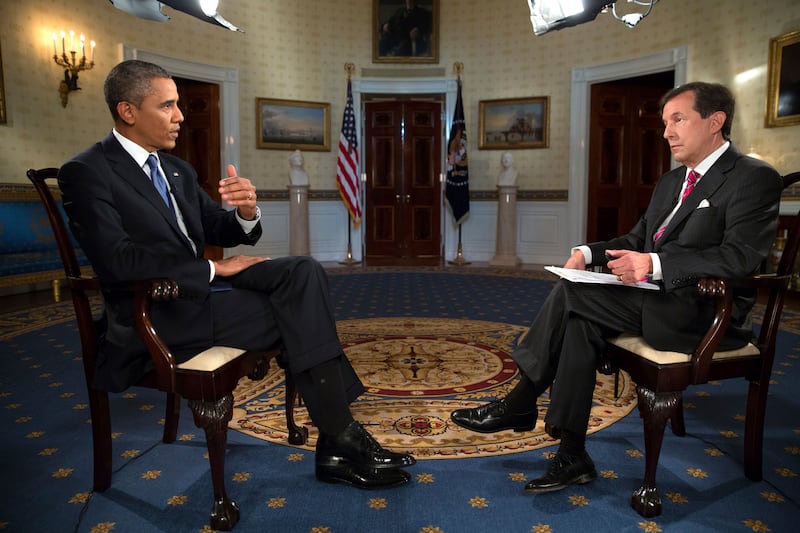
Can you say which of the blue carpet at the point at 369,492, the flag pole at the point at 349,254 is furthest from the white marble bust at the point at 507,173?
the blue carpet at the point at 369,492

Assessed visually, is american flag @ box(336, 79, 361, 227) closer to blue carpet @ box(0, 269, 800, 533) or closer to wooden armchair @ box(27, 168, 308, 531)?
blue carpet @ box(0, 269, 800, 533)

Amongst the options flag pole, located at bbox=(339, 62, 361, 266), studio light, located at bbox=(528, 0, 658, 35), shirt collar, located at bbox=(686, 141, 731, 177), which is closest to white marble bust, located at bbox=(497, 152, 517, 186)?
flag pole, located at bbox=(339, 62, 361, 266)

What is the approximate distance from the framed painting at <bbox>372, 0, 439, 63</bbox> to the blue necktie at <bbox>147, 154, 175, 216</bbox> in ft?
27.9

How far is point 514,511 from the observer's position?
6.32 feet

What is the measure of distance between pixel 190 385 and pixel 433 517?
886 millimetres

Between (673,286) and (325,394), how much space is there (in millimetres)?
1238

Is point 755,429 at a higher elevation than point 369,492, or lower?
higher

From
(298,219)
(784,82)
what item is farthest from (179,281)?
(298,219)

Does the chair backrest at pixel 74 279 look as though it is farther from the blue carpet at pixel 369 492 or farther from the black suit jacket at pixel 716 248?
the black suit jacket at pixel 716 248

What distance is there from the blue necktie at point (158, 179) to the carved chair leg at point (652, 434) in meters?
1.78

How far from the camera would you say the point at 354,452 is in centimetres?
206

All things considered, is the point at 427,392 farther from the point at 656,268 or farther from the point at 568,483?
the point at 656,268

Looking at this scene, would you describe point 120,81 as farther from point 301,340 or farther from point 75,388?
point 75,388

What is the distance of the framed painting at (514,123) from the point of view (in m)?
Result: 9.49
